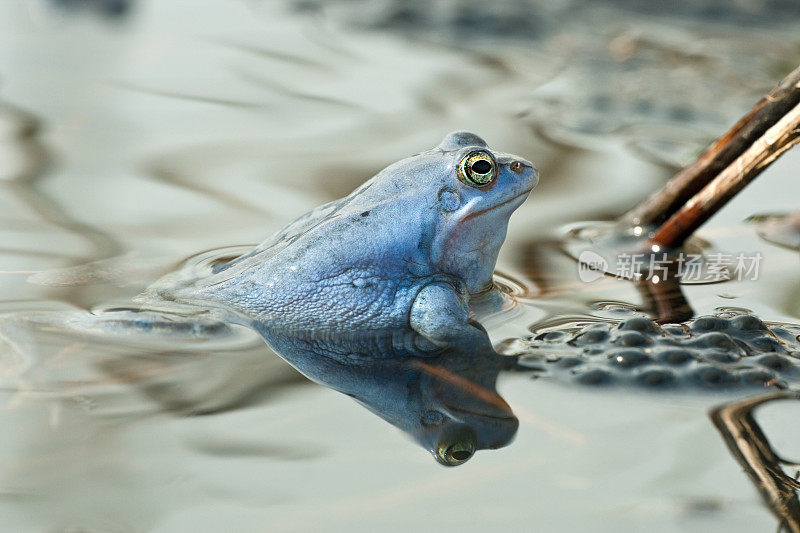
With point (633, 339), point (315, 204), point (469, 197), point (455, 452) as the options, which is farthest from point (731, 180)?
point (315, 204)

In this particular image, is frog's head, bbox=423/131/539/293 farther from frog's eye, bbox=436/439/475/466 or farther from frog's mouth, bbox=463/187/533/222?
frog's eye, bbox=436/439/475/466

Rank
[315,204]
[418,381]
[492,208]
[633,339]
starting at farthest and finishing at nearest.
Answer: [315,204], [492,208], [633,339], [418,381]

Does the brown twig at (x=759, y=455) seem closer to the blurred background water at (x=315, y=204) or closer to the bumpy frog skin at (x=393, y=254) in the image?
the blurred background water at (x=315, y=204)

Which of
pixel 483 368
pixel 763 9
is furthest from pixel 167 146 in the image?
pixel 763 9

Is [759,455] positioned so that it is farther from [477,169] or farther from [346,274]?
[346,274]

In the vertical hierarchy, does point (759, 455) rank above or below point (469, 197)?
below
